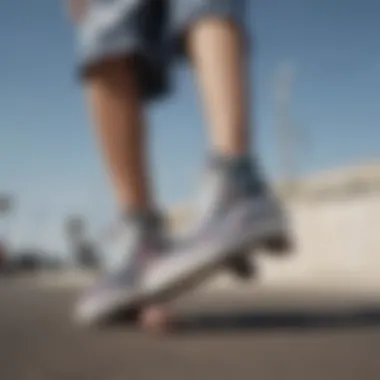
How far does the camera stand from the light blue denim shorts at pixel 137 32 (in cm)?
112

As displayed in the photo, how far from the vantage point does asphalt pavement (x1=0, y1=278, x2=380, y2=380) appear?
0.68m

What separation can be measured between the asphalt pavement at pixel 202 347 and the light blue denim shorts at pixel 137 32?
422 millimetres

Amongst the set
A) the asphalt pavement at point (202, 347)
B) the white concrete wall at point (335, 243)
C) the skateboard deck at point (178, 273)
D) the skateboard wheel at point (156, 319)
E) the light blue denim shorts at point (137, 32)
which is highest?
the white concrete wall at point (335, 243)

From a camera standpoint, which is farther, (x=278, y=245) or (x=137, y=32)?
(x=137, y=32)

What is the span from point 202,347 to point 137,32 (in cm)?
53

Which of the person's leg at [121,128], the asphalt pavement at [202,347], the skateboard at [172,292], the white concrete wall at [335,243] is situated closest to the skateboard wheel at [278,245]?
the skateboard at [172,292]

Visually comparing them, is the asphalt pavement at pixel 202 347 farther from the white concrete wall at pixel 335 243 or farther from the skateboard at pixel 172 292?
the white concrete wall at pixel 335 243

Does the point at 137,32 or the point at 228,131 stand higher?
the point at 137,32

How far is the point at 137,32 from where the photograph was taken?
1126 millimetres

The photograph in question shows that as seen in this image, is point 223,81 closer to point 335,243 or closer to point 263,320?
point 263,320

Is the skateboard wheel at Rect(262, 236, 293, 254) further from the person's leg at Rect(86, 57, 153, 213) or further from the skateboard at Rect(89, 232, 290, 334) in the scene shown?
the person's leg at Rect(86, 57, 153, 213)

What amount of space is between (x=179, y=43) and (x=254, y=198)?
0.31 m

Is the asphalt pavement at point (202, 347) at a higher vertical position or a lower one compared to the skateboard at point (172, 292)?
lower

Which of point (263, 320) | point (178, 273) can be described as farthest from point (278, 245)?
point (263, 320)
